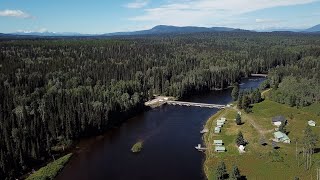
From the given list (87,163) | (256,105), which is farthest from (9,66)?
(256,105)

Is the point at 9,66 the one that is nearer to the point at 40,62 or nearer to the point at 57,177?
the point at 40,62

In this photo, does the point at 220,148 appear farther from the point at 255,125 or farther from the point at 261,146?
the point at 255,125

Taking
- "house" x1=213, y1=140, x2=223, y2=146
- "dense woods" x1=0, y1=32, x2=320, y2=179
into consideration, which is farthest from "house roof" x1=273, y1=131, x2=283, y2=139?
"dense woods" x1=0, y1=32, x2=320, y2=179

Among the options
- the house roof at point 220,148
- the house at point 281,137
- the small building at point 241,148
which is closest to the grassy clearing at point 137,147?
the house roof at point 220,148

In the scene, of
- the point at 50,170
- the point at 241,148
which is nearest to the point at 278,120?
the point at 241,148

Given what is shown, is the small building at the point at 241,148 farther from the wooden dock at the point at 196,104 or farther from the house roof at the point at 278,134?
the wooden dock at the point at 196,104

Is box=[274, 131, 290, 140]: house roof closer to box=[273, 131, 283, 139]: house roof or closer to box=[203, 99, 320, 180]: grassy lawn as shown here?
box=[273, 131, 283, 139]: house roof
